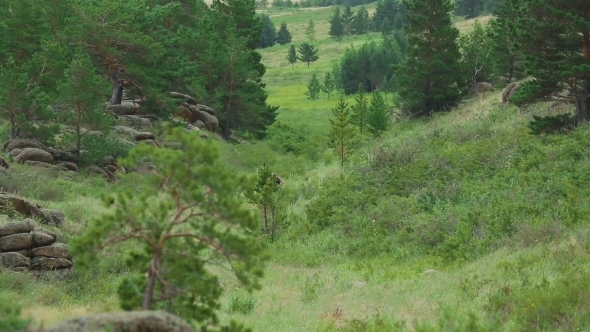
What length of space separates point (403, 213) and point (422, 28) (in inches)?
931

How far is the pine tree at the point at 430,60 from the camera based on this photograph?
3847 centimetres

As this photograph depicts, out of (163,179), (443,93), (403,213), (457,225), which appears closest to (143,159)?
(163,179)

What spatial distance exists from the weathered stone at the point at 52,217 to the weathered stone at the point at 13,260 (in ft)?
10.1

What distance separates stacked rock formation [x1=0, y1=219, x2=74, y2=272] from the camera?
12.7m

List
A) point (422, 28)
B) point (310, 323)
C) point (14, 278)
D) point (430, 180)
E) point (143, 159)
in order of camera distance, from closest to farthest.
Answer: point (143, 159) < point (310, 323) < point (14, 278) < point (430, 180) < point (422, 28)

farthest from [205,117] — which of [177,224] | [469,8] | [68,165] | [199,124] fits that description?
[469,8]

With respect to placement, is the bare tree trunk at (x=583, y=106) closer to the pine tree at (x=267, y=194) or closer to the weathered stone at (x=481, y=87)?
the pine tree at (x=267, y=194)

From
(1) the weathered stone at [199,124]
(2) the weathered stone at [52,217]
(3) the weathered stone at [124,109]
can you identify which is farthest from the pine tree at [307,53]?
(2) the weathered stone at [52,217]

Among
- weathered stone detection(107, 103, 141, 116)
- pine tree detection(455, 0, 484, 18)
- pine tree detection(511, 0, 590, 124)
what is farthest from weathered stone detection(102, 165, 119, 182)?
pine tree detection(455, 0, 484, 18)

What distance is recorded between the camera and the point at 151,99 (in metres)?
34.6

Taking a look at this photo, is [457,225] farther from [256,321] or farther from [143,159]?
Result: [143,159]

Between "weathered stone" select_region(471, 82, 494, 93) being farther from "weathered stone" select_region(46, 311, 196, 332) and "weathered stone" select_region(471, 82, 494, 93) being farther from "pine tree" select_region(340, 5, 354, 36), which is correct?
"pine tree" select_region(340, 5, 354, 36)

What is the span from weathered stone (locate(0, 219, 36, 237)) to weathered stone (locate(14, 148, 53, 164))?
11136 millimetres

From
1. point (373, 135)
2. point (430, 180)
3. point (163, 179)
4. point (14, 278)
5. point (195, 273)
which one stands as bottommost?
point (373, 135)
